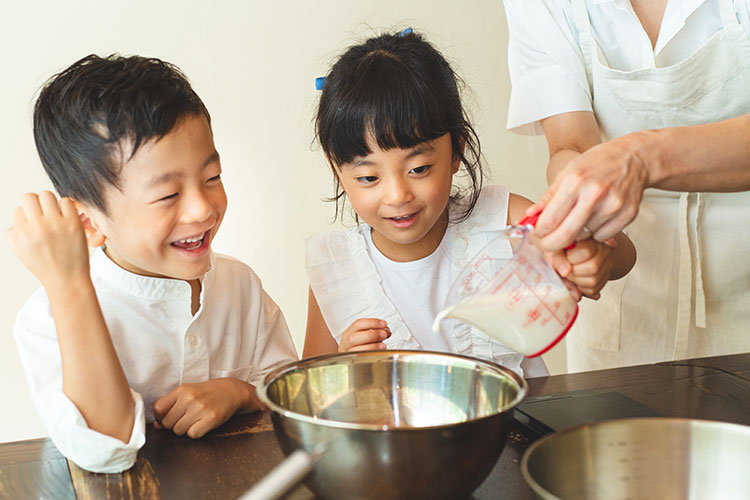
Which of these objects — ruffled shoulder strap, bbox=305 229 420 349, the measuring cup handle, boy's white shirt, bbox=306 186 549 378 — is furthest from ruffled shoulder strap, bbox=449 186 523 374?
the measuring cup handle

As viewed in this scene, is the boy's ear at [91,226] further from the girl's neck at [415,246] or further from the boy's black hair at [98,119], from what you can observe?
the girl's neck at [415,246]

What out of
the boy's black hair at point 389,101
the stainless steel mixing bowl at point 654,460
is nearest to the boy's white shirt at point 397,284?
the boy's black hair at point 389,101

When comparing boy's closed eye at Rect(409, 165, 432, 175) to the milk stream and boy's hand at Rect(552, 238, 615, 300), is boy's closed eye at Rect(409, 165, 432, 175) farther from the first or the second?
the milk stream

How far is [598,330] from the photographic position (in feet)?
5.23

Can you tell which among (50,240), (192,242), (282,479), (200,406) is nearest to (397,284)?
(192,242)

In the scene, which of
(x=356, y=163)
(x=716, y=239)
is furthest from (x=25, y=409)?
(x=716, y=239)

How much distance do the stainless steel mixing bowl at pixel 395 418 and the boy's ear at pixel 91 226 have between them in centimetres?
47

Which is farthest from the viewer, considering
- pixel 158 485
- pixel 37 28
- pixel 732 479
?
pixel 37 28

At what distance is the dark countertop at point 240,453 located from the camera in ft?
2.58

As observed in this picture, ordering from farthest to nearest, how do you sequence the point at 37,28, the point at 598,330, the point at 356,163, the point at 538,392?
the point at 37,28 < the point at 598,330 < the point at 356,163 < the point at 538,392

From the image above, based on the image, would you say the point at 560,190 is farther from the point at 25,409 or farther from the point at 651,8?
the point at 25,409

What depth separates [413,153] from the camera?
134 cm

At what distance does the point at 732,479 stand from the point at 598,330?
0.92 metres

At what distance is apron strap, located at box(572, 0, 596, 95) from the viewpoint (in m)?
1.42
